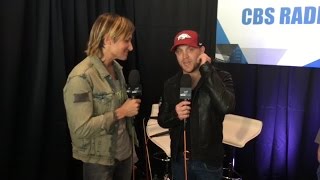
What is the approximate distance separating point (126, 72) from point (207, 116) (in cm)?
171

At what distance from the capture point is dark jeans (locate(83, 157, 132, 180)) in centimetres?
168

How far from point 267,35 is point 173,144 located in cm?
141

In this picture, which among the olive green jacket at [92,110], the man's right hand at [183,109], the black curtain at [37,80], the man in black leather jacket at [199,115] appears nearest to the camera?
the olive green jacket at [92,110]

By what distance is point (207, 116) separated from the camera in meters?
1.80

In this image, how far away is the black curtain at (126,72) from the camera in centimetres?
248

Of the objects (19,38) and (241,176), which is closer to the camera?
(19,38)

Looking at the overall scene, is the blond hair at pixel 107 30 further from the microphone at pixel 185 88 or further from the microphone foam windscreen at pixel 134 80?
the microphone at pixel 185 88

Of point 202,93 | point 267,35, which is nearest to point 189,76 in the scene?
point 202,93

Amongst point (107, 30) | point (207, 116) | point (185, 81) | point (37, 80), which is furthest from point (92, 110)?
point (37, 80)

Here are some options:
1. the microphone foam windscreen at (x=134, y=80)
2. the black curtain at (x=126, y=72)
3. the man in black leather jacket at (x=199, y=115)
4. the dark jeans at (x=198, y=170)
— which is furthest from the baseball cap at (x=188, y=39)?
the black curtain at (x=126, y=72)

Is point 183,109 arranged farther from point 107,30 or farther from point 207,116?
point 107,30

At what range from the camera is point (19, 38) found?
7.99 feet

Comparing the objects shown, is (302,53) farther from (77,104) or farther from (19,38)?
(19,38)

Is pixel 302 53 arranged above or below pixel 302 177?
above
